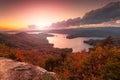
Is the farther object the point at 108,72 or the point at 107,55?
the point at 107,55

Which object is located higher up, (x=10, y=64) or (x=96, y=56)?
(x=10, y=64)

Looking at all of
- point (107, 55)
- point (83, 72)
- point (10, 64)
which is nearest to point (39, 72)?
point (10, 64)

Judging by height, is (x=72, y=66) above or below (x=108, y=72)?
below

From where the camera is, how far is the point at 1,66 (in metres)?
17.1

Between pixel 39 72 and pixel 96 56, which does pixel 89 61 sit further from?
pixel 39 72

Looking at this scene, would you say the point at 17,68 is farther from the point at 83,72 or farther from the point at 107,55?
the point at 107,55

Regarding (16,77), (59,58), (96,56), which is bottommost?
(59,58)

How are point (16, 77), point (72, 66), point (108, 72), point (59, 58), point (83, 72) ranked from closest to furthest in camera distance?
point (16, 77) → point (108, 72) → point (83, 72) → point (72, 66) → point (59, 58)

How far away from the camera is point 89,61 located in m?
68.8

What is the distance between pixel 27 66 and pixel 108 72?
32834mm

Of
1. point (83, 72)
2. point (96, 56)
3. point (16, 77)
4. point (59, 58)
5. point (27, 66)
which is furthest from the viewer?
point (59, 58)

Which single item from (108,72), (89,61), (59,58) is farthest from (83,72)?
(59,58)

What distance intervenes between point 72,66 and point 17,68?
6285cm

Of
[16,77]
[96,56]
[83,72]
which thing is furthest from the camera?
[96,56]
